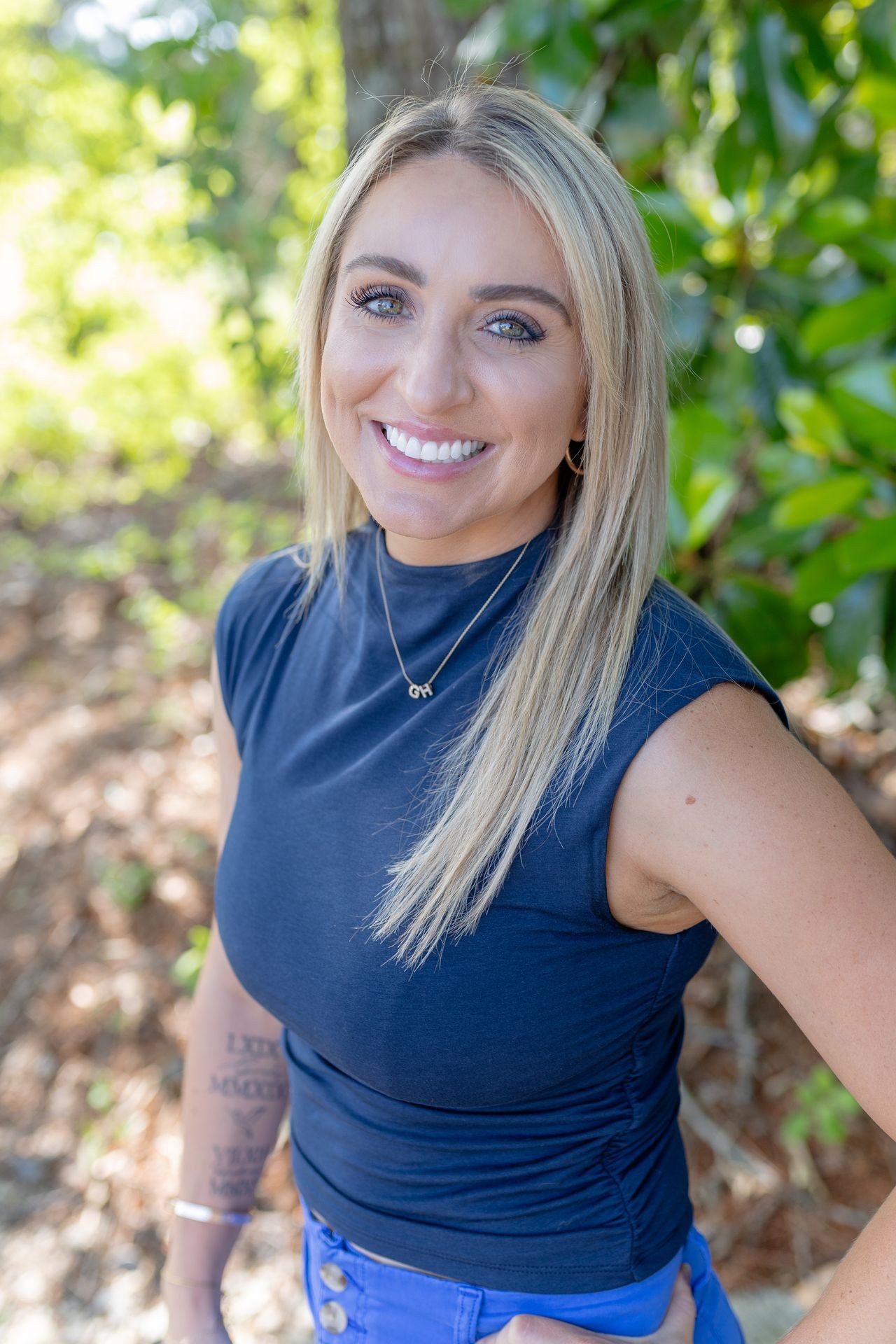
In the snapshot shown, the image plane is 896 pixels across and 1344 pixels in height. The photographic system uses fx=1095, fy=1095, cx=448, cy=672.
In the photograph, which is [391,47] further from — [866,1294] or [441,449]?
[866,1294]

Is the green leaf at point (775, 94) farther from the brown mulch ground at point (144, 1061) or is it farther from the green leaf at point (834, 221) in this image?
the brown mulch ground at point (144, 1061)

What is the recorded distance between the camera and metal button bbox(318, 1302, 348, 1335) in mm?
1236

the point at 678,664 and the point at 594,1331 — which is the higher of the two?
the point at 678,664

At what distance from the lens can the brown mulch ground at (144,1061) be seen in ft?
7.59

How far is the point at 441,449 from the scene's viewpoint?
1.14 m

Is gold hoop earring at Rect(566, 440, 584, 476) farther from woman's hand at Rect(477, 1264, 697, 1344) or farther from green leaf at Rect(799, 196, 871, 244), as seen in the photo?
green leaf at Rect(799, 196, 871, 244)

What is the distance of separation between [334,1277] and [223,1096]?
1.17 feet

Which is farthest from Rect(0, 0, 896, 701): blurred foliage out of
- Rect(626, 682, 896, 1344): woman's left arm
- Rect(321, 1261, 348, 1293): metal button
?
Rect(321, 1261, 348, 1293): metal button

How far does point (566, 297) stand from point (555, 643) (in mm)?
351

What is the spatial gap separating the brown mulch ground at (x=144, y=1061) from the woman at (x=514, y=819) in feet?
2.04

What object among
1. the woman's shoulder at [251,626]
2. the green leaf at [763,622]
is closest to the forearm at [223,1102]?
the woman's shoulder at [251,626]

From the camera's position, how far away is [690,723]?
0.96m

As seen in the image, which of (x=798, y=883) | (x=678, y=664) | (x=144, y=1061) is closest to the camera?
(x=798, y=883)

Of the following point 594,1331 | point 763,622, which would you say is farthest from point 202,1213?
point 763,622
